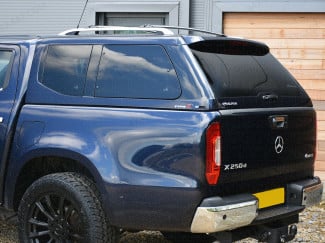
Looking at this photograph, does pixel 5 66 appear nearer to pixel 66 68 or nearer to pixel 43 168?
pixel 66 68

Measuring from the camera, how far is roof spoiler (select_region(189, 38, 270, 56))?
4414 millimetres

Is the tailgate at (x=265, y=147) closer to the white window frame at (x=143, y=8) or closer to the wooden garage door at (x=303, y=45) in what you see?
the wooden garage door at (x=303, y=45)

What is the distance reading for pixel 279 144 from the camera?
179 inches

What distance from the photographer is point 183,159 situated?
4047 millimetres

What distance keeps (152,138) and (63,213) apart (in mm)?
906

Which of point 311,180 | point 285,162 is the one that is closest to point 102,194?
point 285,162

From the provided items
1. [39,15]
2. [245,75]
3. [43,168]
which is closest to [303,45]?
[39,15]

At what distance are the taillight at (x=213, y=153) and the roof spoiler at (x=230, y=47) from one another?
0.66 m

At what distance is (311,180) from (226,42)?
1.32 metres

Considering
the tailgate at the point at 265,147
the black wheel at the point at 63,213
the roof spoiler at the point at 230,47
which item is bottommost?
the black wheel at the point at 63,213

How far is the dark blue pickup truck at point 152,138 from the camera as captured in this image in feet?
13.4

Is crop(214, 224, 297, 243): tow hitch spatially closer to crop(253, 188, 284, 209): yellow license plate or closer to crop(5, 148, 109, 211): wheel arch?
crop(253, 188, 284, 209): yellow license plate

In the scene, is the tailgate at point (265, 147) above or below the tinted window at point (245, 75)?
below

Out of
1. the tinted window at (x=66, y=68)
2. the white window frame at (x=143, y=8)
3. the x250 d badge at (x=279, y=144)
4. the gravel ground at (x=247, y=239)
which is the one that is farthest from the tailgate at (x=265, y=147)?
the white window frame at (x=143, y=8)
